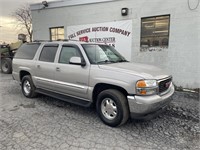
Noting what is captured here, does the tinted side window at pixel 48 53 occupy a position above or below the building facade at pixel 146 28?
below

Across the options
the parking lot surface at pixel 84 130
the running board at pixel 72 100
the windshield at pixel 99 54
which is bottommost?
the parking lot surface at pixel 84 130

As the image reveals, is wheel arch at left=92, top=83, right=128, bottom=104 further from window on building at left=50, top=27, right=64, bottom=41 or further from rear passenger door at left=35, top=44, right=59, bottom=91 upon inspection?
window on building at left=50, top=27, right=64, bottom=41

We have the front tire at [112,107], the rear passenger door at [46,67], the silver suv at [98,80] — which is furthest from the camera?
the rear passenger door at [46,67]

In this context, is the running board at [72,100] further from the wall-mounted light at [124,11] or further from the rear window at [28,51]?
the wall-mounted light at [124,11]

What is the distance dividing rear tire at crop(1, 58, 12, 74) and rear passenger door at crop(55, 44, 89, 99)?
8456 mm

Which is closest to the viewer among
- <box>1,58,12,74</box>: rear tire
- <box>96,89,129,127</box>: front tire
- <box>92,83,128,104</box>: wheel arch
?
<box>96,89,129,127</box>: front tire

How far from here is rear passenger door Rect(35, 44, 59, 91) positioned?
4.83 m

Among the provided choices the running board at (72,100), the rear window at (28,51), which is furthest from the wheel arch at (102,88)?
the rear window at (28,51)

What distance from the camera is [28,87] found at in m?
5.75

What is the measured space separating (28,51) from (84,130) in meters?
3.58

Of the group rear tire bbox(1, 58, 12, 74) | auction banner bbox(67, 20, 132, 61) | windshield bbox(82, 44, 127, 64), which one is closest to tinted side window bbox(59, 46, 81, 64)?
windshield bbox(82, 44, 127, 64)

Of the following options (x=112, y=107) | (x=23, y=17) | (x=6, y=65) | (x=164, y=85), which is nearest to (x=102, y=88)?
(x=112, y=107)

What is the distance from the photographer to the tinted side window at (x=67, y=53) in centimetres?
441

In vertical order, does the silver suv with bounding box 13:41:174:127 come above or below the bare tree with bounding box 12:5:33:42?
below
